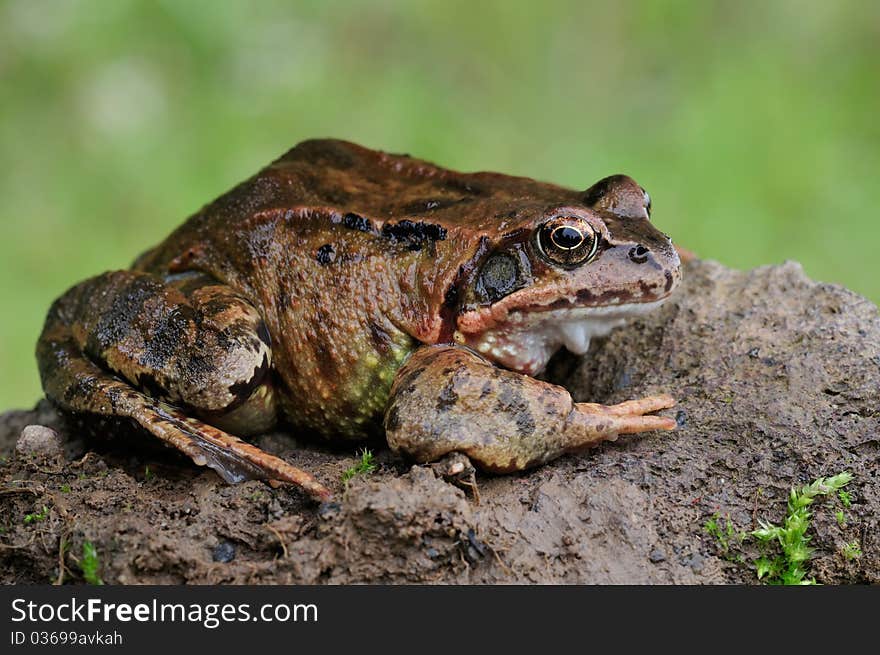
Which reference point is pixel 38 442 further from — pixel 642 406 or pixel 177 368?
pixel 642 406

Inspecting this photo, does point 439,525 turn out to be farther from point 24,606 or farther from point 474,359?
point 24,606

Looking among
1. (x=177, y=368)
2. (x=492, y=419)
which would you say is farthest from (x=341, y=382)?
(x=492, y=419)

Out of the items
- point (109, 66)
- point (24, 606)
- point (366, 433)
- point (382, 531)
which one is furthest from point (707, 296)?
point (109, 66)

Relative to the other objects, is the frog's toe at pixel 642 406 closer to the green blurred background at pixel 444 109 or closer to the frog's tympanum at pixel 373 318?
the frog's tympanum at pixel 373 318

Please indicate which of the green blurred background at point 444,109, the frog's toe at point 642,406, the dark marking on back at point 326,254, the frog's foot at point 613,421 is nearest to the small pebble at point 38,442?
the dark marking on back at point 326,254

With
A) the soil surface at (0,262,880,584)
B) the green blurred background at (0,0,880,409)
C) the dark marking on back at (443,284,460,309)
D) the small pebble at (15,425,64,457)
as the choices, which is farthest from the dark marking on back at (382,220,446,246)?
the green blurred background at (0,0,880,409)

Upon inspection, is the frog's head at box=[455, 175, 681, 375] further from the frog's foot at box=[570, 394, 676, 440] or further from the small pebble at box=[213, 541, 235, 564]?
the small pebble at box=[213, 541, 235, 564]
